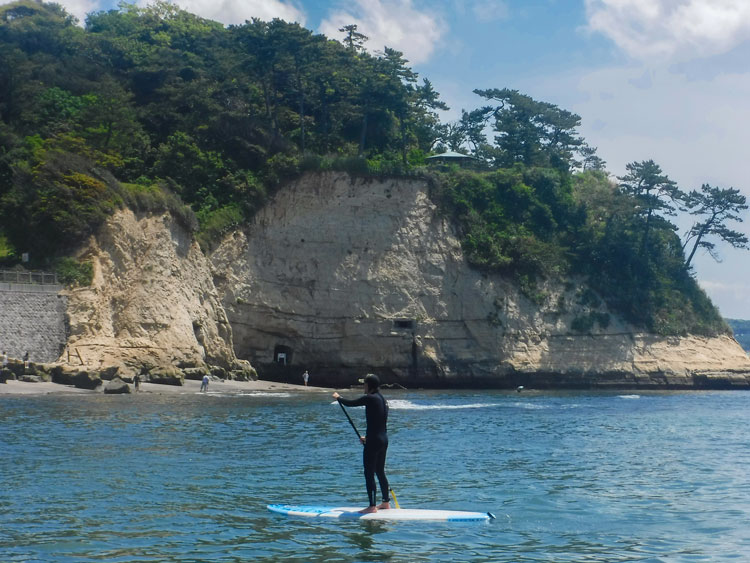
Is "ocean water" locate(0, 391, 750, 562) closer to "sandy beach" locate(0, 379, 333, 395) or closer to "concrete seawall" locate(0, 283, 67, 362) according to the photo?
"sandy beach" locate(0, 379, 333, 395)

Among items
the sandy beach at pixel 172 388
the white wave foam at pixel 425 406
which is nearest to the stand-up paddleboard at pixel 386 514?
the white wave foam at pixel 425 406

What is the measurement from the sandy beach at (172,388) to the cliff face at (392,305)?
5.23m

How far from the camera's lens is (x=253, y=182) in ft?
163

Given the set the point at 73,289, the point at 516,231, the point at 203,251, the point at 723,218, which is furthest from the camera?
the point at 723,218

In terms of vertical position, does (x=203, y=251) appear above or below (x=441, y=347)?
above

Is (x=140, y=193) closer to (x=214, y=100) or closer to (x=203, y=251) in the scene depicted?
(x=203, y=251)

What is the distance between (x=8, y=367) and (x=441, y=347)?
80.0 feet

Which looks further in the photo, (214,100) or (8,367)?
(214,100)

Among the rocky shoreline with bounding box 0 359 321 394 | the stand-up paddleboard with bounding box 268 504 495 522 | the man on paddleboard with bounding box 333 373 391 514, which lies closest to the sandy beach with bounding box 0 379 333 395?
the rocky shoreline with bounding box 0 359 321 394

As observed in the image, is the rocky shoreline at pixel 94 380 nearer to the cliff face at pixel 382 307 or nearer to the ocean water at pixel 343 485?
the cliff face at pixel 382 307

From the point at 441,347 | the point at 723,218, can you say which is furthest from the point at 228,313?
the point at 723,218

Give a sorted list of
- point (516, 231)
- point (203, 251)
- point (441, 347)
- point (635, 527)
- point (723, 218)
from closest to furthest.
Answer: point (635, 527) < point (203, 251) < point (441, 347) < point (516, 231) < point (723, 218)

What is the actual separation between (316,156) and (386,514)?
40.1m

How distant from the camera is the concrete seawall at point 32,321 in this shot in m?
36.6
